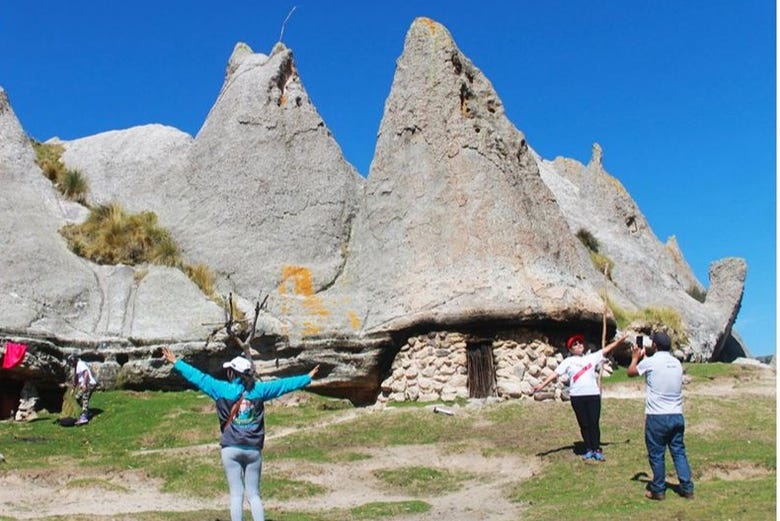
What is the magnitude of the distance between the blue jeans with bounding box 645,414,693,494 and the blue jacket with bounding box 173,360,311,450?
407cm

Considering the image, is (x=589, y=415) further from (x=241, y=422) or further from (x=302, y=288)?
(x=302, y=288)

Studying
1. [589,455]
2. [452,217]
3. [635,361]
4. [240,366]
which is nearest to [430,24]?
[452,217]

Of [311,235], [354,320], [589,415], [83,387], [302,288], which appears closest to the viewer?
[589,415]

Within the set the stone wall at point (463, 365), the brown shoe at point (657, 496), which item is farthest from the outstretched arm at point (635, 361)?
the stone wall at point (463, 365)

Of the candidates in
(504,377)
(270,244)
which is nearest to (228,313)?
(270,244)

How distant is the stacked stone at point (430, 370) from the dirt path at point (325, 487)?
561 cm

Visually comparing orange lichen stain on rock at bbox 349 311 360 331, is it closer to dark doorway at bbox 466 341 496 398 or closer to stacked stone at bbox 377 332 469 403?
stacked stone at bbox 377 332 469 403

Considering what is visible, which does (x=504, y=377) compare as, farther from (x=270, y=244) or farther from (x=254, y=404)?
(x=254, y=404)

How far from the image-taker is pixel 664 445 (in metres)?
11.2

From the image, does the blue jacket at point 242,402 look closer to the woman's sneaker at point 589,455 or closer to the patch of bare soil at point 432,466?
the patch of bare soil at point 432,466

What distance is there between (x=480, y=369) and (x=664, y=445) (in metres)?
11.3

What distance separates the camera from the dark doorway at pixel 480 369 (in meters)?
22.1

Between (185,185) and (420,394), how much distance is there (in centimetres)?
1059

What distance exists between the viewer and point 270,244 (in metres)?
26.9
